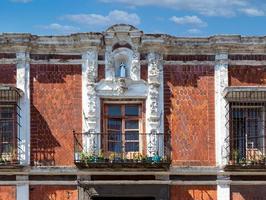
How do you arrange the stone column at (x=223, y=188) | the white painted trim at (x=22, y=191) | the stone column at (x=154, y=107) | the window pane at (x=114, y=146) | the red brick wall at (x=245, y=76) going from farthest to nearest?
1. the red brick wall at (x=245, y=76)
2. the window pane at (x=114, y=146)
3. the stone column at (x=154, y=107)
4. the stone column at (x=223, y=188)
5. the white painted trim at (x=22, y=191)

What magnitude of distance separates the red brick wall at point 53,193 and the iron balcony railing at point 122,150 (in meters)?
0.92

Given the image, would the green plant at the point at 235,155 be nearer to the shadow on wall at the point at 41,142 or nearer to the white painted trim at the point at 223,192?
the white painted trim at the point at 223,192

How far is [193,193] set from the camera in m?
18.9

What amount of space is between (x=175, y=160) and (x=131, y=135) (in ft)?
4.69

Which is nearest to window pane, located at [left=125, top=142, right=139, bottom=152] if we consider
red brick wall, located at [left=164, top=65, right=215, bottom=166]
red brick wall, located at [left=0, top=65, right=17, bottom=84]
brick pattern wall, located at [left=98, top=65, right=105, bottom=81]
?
red brick wall, located at [left=164, top=65, right=215, bottom=166]

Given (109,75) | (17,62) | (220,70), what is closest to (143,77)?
(109,75)

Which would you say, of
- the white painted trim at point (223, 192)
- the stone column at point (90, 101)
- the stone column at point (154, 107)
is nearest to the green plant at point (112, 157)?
the stone column at point (90, 101)

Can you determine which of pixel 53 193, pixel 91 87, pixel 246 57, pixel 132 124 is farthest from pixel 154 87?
pixel 53 193

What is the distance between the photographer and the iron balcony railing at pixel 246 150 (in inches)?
739

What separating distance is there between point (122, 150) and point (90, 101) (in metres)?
1.64

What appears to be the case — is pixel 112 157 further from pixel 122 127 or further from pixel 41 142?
pixel 41 142

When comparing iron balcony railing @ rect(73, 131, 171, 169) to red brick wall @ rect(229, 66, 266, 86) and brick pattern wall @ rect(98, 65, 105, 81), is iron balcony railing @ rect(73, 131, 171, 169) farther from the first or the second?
red brick wall @ rect(229, 66, 266, 86)

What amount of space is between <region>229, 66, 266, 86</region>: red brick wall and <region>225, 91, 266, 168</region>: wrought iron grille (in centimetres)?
55

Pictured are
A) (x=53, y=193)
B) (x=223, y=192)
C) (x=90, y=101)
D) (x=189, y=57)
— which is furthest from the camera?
(x=189, y=57)
